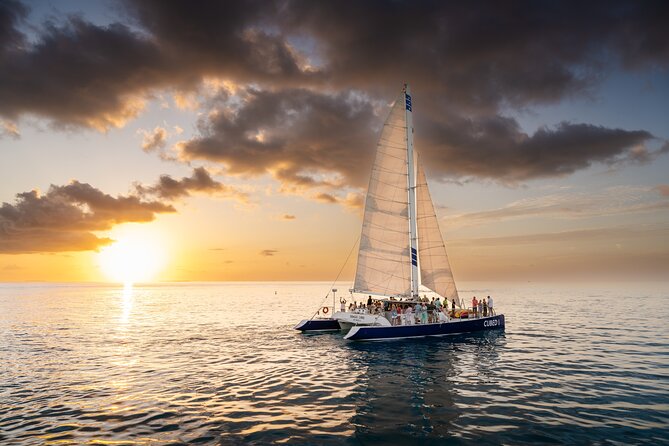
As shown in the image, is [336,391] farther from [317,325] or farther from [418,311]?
[317,325]

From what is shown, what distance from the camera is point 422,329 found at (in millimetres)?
35344

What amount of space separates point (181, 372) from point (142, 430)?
387 inches

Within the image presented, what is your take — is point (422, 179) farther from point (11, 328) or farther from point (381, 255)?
point (11, 328)

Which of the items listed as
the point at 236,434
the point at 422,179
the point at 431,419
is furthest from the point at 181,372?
the point at 422,179

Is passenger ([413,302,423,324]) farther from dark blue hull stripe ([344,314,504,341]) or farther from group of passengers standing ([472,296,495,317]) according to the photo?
group of passengers standing ([472,296,495,317])

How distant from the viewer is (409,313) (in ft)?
116

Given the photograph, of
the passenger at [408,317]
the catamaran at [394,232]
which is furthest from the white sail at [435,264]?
the passenger at [408,317]

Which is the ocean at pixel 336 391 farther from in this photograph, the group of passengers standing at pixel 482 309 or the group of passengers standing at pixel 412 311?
the group of passengers standing at pixel 482 309

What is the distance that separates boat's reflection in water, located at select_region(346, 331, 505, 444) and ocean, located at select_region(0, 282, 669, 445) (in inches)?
4.1

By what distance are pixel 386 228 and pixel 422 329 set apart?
10.1 metres

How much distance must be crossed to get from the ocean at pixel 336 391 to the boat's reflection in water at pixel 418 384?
4.1 inches

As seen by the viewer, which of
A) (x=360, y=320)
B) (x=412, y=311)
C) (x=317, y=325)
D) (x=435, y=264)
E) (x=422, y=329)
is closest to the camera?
(x=360, y=320)

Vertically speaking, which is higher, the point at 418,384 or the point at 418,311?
the point at 418,311

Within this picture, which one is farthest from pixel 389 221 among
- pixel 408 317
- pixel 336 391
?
pixel 336 391
